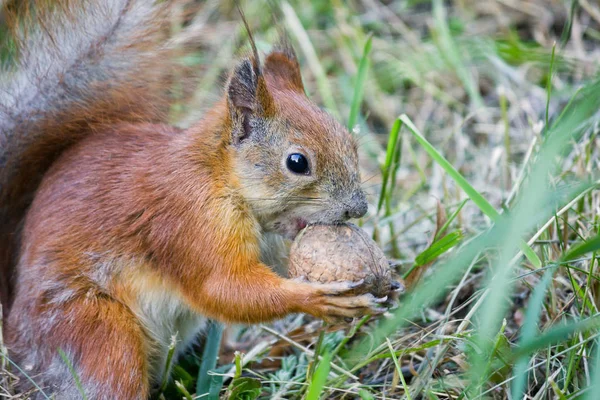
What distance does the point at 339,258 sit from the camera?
6.55 feet

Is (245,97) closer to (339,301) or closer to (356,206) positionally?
(356,206)

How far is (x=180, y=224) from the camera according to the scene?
2211 millimetres

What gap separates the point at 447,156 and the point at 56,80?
1.88m

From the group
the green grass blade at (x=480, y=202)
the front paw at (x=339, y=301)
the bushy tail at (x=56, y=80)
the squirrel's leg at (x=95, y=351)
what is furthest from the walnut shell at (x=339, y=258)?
the bushy tail at (x=56, y=80)

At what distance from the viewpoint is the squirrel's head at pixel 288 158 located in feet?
6.85

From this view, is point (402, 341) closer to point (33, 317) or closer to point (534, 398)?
point (534, 398)

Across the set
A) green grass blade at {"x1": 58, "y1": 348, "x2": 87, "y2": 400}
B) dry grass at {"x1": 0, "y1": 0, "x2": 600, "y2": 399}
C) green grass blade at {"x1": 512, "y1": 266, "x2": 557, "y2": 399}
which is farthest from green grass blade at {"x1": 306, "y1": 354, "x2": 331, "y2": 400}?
green grass blade at {"x1": 58, "y1": 348, "x2": 87, "y2": 400}

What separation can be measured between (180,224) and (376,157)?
1616 millimetres

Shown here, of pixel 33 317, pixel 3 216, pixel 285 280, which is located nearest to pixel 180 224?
pixel 285 280

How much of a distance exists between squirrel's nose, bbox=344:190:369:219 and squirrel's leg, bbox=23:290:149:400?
0.71 metres

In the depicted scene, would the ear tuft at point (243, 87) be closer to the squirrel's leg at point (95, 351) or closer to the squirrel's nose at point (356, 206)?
the squirrel's nose at point (356, 206)

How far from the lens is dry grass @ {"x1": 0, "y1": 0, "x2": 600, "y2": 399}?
213cm

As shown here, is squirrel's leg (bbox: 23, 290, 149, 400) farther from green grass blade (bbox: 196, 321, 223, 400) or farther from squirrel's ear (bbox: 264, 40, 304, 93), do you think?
squirrel's ear (bbox: 264, 40, 304, 93)

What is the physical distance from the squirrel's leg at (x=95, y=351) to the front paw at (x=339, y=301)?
0.54 meters
